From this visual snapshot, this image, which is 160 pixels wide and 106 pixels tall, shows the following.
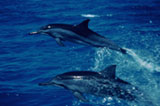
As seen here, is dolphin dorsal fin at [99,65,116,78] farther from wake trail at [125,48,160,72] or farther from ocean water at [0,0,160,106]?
wake trail at [125,48,160,72]

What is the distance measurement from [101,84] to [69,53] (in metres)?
4.81

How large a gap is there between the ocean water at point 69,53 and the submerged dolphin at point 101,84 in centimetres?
56

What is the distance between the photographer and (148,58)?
35.6 feet

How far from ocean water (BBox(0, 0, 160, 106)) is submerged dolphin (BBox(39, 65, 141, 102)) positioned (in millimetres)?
559

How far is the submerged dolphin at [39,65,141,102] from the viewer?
23.0ft

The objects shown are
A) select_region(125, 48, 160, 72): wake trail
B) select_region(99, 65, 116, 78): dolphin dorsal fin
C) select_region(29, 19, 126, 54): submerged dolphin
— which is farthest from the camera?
select_region(125, 48, 160, 72): wake trail

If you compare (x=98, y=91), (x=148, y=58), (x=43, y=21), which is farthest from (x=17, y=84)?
(x=43, y=21)

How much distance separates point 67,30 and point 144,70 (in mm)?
3306

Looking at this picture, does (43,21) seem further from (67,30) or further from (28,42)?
(67,30)

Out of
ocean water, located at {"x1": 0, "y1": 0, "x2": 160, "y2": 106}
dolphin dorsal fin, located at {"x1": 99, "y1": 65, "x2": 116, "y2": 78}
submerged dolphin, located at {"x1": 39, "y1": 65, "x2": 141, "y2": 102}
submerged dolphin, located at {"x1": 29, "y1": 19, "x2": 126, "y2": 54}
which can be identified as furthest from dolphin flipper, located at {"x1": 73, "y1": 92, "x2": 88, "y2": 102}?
submerged dolphin, located at {"x1": 29, "y1": 19, "x2": 126, "y2": 54}

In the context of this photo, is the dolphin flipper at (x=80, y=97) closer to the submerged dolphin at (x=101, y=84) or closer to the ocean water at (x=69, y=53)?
the submerged dolphin at (x=101, y=84)

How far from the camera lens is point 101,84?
702 centimetres

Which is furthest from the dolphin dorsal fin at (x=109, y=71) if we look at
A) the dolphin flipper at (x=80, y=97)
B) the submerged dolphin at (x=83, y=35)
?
the submerged dolphin at (x=83, y=35)

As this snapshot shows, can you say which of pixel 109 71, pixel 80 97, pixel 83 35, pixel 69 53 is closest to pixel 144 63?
pixel 83 35
